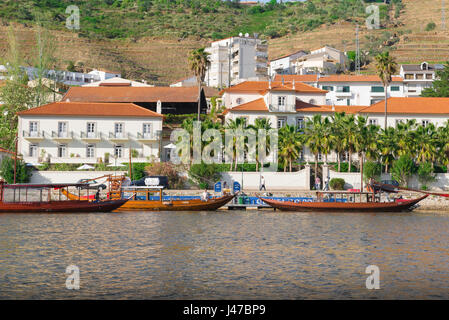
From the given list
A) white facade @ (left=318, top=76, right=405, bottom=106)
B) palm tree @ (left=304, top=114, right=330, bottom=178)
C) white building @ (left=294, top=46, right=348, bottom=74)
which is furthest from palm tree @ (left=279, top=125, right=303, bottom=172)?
white building @ (left=294, top=46, right=348, bottom=74)

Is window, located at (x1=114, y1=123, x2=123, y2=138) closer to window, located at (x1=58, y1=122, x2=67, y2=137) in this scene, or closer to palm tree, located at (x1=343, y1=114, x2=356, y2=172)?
window, located at (x1=58, y1=122, x2=67, y2=137)

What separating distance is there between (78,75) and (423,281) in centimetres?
10922

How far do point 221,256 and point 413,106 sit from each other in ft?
173

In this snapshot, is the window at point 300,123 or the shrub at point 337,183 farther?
the window at point 300,123

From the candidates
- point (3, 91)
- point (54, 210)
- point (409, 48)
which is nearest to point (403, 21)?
point (409, 48)

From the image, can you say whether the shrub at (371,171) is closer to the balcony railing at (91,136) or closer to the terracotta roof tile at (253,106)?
the terracotta roof tile at (253,106)

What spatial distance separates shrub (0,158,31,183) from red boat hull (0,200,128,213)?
724 centimetres

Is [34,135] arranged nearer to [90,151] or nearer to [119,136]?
[90,151]

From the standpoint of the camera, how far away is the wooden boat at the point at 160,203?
56.7 meters

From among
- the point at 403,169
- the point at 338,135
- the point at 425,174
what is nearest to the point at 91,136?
the point at 338,135

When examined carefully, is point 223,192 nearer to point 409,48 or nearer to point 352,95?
point 352,95

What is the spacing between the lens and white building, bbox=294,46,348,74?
130m

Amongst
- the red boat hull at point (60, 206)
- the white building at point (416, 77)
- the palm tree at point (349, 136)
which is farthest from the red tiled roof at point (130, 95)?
the white building at point (416, 77)

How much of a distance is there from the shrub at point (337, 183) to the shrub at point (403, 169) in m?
5.57
